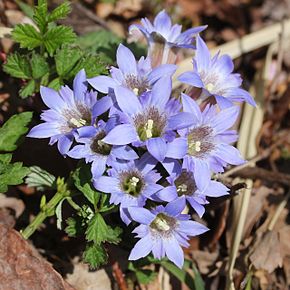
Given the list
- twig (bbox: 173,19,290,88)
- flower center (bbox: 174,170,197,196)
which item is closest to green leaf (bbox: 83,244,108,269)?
flower center (bbox: 174,170,197,196)

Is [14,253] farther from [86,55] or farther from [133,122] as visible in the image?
[86,55]

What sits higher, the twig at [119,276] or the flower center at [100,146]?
the flower center at [100,146]

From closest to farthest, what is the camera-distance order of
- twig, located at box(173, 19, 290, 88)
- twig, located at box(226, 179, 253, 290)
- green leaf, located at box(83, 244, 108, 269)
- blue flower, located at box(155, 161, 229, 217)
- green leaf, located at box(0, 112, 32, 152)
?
blue flower, located at box(155, 161, 229, 217)
green leaf, located at box(83, 244, 108, 269)
green leaf, located at box(0, 112, 32, 152)
twig, located at box(226, 179, 253, 290)
twig, located at box(173, 19, 290, 88)

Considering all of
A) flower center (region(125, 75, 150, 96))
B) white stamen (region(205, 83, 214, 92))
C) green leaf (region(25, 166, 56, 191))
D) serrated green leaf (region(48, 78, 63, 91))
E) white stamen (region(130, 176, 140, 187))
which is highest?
flower center (region(125, 75, 150, 96))

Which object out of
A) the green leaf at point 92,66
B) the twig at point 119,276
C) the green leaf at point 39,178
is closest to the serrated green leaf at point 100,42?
the green leaf at point 92,66

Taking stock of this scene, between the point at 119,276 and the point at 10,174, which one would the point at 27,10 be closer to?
the point at 10,174

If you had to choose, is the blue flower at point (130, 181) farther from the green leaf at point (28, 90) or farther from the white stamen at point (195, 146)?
the green leaf at point (28, 90)

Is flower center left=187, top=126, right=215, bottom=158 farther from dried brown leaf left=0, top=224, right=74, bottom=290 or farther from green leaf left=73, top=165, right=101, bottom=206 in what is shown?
dried brown leaf left=0, top=224, right=74, bottom=290
